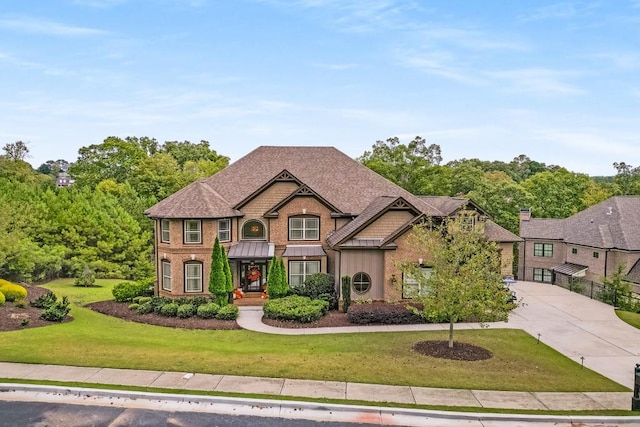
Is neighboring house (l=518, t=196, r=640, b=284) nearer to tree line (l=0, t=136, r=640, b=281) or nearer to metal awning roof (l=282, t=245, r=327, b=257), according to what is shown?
tree line (l=0, t=136, r=640, b=281)

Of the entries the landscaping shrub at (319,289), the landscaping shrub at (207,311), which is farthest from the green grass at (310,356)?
the landscaping shrub at (319,289)

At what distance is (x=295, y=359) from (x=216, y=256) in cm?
1056

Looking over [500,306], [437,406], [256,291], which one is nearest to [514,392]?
[437,406]

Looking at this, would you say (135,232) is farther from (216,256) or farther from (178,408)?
(178,408)

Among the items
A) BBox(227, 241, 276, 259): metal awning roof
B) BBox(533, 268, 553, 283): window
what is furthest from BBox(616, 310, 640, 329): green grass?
BBox(227, 241, 276, 259): metal awning roof

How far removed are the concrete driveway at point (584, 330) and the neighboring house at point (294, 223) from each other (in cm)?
379

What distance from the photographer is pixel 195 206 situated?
→ 1104 inches

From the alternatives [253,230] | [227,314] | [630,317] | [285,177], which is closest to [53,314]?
[227,314]

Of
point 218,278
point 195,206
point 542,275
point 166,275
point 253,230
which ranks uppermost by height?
point 195,206

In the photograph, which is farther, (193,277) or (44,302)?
(193,277)

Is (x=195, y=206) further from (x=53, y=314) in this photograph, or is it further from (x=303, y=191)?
(x=53, y=314)

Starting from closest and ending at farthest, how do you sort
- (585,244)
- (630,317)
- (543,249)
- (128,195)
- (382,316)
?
1. (382,316)
2. (630,317)
3. (585,244)
4. (543,249)
5. (128,195)

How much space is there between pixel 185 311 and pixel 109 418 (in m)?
12.6

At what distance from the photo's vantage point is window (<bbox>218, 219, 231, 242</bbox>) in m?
29.1
